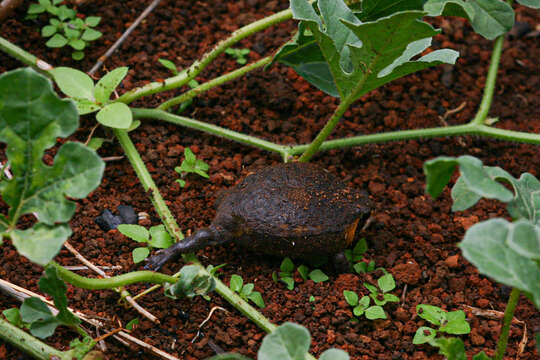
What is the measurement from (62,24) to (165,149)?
2.43ft

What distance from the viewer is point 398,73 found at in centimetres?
198

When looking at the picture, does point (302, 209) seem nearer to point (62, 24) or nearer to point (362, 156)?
point (362, 156)

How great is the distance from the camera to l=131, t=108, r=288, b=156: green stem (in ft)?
7.63

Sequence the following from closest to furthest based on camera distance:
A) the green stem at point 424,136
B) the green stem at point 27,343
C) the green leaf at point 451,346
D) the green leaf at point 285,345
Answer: the green leaf at point 285,345 < the green leaf at point 451,346 < the green stem at point 27,343 < the green stem at point 424,136

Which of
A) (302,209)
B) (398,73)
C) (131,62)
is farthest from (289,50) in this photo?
(131,62)

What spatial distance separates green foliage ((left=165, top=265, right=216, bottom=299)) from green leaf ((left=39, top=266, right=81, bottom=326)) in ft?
0.95

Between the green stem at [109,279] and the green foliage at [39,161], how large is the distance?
0.66ft

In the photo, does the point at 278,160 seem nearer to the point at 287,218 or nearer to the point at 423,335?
the point at 287,218

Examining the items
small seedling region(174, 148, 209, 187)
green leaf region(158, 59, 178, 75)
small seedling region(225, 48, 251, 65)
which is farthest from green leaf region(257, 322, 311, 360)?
small seedling region(225, 48, 251, 65)

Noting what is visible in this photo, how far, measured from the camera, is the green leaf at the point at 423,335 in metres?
1.89

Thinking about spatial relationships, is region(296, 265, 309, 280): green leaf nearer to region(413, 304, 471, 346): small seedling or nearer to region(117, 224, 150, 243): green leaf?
region(413, 304, 471, 346): small seedling

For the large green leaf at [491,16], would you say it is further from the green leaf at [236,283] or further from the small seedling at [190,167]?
the green leaf at [236,283]

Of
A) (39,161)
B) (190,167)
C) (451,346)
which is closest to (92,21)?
(190,167)

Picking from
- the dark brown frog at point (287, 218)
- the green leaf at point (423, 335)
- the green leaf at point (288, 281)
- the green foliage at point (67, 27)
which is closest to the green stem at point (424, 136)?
the dark brown frog at point (287, 218)
